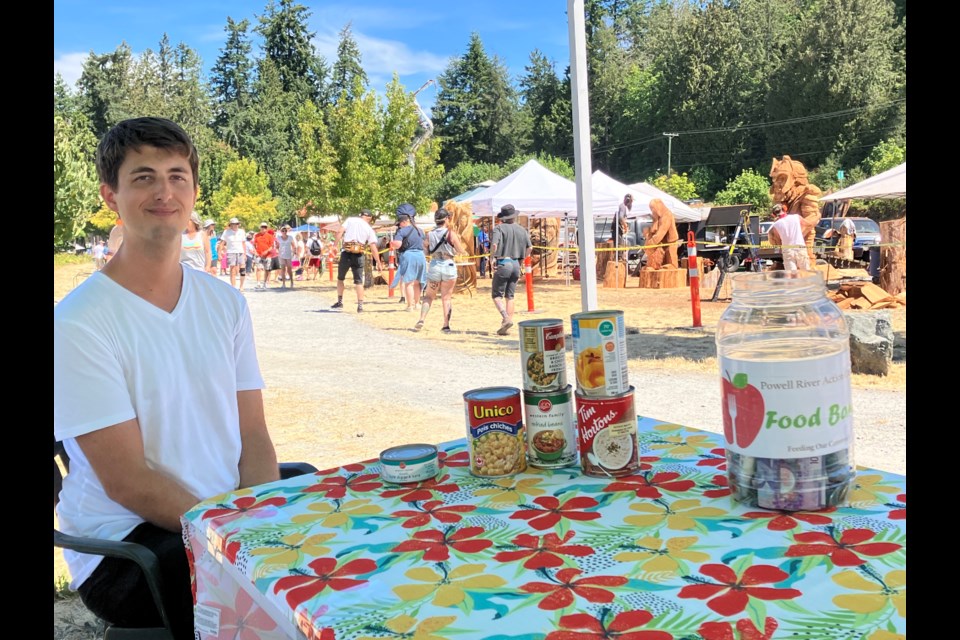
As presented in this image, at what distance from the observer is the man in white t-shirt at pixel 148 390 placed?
6.12ft

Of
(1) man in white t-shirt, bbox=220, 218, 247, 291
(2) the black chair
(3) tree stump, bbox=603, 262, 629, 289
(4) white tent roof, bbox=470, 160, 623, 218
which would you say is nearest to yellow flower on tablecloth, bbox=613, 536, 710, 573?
(2) the black chair

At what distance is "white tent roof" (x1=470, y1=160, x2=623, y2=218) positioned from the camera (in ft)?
58.0

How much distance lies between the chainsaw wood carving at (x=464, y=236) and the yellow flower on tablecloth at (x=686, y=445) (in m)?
14.8

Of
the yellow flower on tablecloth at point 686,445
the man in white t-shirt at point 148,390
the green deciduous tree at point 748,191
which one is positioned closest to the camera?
the yellow flower on tablecloth at point 686,445

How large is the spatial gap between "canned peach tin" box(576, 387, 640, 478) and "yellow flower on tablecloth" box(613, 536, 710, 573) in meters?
0.28

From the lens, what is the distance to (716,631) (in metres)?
0.96

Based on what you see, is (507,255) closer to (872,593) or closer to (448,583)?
(448,583)

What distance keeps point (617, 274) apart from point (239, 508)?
1668 cm

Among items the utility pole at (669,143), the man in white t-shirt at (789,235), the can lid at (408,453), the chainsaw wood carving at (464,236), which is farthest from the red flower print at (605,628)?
the utility pole at (669,143)

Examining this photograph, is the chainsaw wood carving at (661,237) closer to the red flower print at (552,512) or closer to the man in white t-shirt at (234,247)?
the man in white t-shirt at (234,247)

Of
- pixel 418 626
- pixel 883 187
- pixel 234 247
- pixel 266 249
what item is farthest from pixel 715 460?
pixel 266 249

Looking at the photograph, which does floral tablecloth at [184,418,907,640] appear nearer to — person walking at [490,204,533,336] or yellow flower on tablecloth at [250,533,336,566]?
yellow flower on tablecloth at [250,533,336,566]
